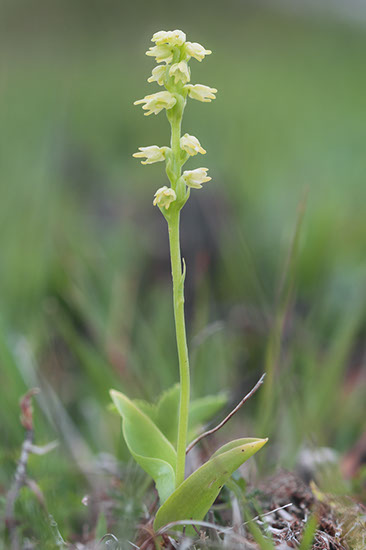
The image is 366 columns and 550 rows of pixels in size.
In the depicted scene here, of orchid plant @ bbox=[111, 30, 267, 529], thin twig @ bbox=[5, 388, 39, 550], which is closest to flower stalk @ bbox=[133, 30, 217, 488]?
orchid plant @ bbox=[111, 30, 267, 529]

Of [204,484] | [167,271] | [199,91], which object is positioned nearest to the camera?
[204,484]

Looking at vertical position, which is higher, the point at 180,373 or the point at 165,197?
the point at 165,197

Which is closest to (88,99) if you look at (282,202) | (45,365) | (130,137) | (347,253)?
(130,137)

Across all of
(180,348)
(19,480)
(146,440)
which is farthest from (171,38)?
(19,480)

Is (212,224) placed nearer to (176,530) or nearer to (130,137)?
(176,530)

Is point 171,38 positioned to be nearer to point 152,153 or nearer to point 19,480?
point 152,153

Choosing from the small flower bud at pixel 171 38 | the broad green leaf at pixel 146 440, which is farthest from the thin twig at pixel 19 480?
the small flower bud at pixel 171 38
